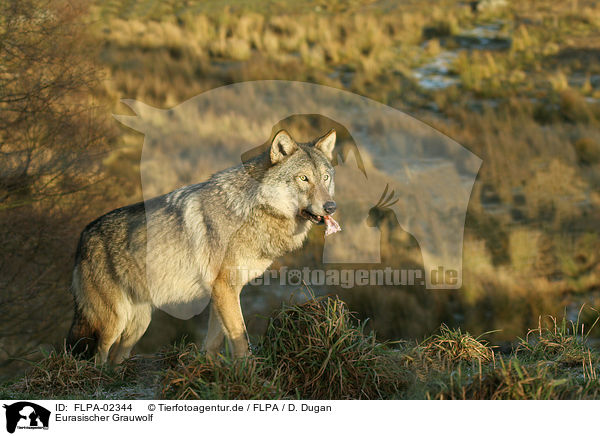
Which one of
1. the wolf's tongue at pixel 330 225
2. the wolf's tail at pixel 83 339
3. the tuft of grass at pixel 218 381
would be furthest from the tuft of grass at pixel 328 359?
the wolf's tail at pixel 83 339

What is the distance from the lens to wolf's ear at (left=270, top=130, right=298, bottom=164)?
4.80 m

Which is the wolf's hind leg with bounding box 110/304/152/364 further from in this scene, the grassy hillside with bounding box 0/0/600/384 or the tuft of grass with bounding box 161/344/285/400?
the tuft of grass with bounding box 161/344/285/400

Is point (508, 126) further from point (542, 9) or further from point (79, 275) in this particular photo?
point (79, 275)

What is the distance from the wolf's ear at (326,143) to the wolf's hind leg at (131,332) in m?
2.32

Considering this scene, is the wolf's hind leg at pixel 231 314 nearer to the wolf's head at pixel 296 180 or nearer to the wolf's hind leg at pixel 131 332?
the wolf's head at pixel 296 180

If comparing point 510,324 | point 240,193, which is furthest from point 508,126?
point 240,193

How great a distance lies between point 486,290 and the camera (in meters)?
11.4

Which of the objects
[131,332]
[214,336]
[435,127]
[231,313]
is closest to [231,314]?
[231,313]

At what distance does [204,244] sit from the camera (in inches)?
197

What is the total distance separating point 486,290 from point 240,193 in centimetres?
797

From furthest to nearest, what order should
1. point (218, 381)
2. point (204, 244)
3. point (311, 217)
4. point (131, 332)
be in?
1. point (131, 332)
2. point (204, 244)
3. point (311, 217)
4. point (218, 381)

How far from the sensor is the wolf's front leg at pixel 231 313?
4.65 m
